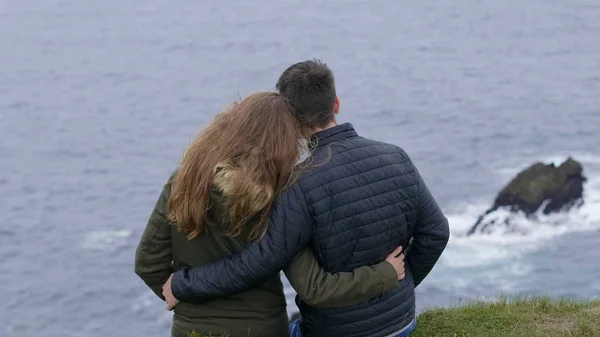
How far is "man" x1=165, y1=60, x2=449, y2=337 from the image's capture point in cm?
616

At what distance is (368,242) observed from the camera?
6391 millimetres

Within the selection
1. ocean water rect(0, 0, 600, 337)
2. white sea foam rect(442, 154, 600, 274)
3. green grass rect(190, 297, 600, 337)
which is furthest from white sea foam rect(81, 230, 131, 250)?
green grass rect(190, 297, 600, 337)

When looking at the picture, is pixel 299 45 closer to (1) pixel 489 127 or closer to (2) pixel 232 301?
(1) pixel 489 127

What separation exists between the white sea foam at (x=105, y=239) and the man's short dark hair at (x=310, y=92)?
35.9 meters

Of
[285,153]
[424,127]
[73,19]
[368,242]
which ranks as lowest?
[73,19]

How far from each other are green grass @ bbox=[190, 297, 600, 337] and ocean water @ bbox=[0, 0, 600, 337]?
13.5 m

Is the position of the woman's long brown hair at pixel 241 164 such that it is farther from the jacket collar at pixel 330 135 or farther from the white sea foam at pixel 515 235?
the white sea foam at pixel 515 235

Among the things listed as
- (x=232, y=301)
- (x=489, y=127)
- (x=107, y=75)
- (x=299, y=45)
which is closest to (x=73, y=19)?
(x=107, y=75)

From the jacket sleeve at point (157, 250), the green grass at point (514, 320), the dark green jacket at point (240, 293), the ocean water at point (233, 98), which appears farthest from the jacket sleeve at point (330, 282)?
the ocean water at point (233, 98)

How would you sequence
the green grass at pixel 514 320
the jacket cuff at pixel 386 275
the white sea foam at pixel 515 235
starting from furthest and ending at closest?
1. the white sea foam at pixel 515 235
2. the green grass at pixel 514 320
3. the jacket cuff at pixel 386 275

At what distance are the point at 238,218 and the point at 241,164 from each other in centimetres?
35

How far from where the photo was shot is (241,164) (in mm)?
6043

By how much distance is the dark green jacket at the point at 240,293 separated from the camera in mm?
6305

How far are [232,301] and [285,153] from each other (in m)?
1.14
